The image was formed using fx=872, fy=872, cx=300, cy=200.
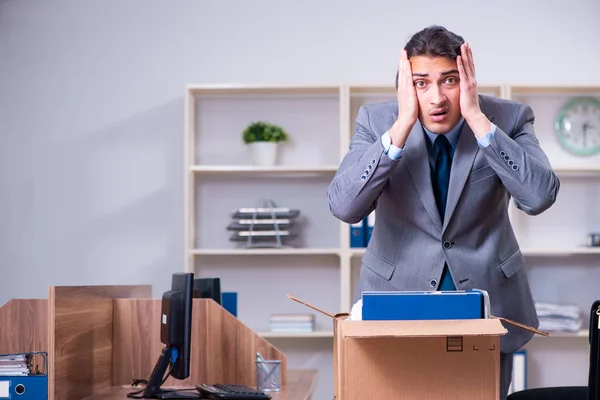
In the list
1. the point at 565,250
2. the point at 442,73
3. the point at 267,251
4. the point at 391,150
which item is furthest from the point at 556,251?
the point at 391,150

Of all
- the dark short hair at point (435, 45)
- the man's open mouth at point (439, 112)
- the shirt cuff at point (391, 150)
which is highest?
the dark short hair at point (435, 45)

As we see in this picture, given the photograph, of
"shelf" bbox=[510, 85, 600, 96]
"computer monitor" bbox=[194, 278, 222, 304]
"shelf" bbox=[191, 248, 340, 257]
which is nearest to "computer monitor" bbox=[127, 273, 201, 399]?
"computer monitor" bbox=[194, 278, 222, 304]

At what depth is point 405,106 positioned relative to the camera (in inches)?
73.2

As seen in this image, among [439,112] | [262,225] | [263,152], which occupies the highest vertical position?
[263,152]

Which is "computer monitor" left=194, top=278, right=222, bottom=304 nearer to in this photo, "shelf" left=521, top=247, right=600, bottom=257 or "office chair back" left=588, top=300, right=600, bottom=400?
"office chair back" left=588, top=300, right=600, bottom=400

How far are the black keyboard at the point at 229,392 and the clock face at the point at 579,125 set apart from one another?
2.77 metres

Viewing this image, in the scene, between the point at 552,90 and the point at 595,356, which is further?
the point at 552,90

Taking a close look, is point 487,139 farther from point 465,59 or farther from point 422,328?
point 422,328

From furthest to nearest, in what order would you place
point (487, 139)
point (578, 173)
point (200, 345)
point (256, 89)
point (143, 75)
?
point (143, 75), point (578, 173), point (256, 89), point (200, 345), point (487, 139)

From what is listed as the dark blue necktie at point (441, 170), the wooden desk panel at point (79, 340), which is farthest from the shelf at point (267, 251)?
the dark blue necktie at point (441, 170)

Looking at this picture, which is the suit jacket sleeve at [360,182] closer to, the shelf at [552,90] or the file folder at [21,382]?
the file folder at [21,382]

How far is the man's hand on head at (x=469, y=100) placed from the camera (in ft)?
5.96

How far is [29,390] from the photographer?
7.65 ft

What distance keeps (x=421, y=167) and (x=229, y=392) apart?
35.6 inches
